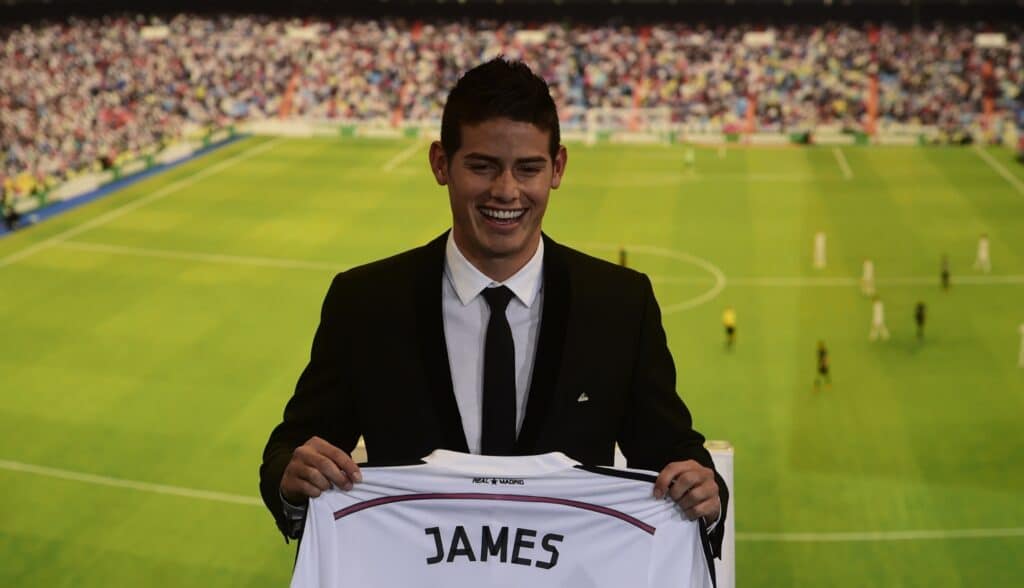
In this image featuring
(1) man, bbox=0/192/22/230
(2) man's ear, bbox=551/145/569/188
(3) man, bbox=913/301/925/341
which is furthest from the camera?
(1) man, bbox=0/192/22/230

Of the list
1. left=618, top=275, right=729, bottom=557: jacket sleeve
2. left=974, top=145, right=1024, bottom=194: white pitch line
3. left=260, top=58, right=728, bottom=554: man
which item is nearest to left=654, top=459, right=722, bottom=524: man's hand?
left=260, top=58, right=728, bottom=554: man

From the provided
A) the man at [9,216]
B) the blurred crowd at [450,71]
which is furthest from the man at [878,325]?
the blurred crowd at [450,71]

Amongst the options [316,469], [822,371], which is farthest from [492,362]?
[822,371]

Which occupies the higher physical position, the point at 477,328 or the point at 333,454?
the point at 477,328

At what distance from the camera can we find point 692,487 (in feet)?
17.6

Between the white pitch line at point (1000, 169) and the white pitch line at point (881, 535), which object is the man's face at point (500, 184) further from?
the white pitch line at point (1000, 169)

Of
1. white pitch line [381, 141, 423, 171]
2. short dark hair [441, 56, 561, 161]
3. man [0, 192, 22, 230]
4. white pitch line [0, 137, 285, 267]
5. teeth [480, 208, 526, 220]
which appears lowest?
white pitch line [381, 141, 423, 171]

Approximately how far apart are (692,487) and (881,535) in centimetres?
1383

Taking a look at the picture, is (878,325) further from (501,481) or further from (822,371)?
(501,481)

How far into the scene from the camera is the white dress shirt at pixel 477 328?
564 centimetres

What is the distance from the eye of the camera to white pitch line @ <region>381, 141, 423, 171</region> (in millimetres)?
47528

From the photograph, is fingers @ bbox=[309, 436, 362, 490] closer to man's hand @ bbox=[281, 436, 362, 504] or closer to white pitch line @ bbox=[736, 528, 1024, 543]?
man's hand @ bbox=[281, 436, 362, 504]

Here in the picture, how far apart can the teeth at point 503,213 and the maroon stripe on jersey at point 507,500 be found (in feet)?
4.03

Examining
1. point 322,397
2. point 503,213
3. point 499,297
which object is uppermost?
point 503,213
